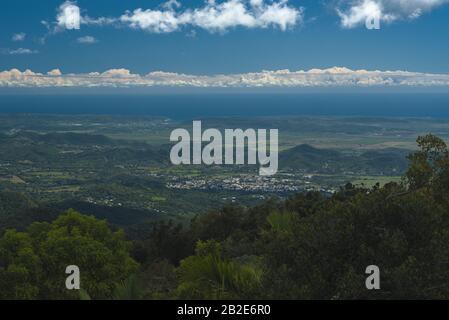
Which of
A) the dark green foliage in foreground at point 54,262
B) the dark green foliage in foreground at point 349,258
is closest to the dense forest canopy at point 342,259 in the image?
the dark green foliage in foreground at point 349,258

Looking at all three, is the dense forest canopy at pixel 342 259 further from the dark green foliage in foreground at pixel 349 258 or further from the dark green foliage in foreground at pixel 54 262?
the dark green foliage in foreground at pixel 54 262

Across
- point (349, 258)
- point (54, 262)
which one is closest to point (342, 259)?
point (349, 258)

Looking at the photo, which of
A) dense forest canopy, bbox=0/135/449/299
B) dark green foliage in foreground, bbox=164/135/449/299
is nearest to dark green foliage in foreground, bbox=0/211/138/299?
dense forest canopy, bbox=0/135/449/299

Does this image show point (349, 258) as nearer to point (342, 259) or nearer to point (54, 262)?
point (342, 259)

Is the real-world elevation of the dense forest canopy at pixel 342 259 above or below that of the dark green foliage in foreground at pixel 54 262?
above

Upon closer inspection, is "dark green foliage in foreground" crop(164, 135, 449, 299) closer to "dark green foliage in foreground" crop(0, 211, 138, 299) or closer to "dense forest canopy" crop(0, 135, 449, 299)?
"dense forest canopy" crop(0, 135, 449, 299)

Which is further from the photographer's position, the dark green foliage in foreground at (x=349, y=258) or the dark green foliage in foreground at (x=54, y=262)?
the dark green foliage in foreground at (x=54, y=262)

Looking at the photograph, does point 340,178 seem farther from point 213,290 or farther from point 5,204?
point 213,290

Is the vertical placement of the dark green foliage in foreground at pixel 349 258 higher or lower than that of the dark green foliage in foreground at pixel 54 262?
higher
